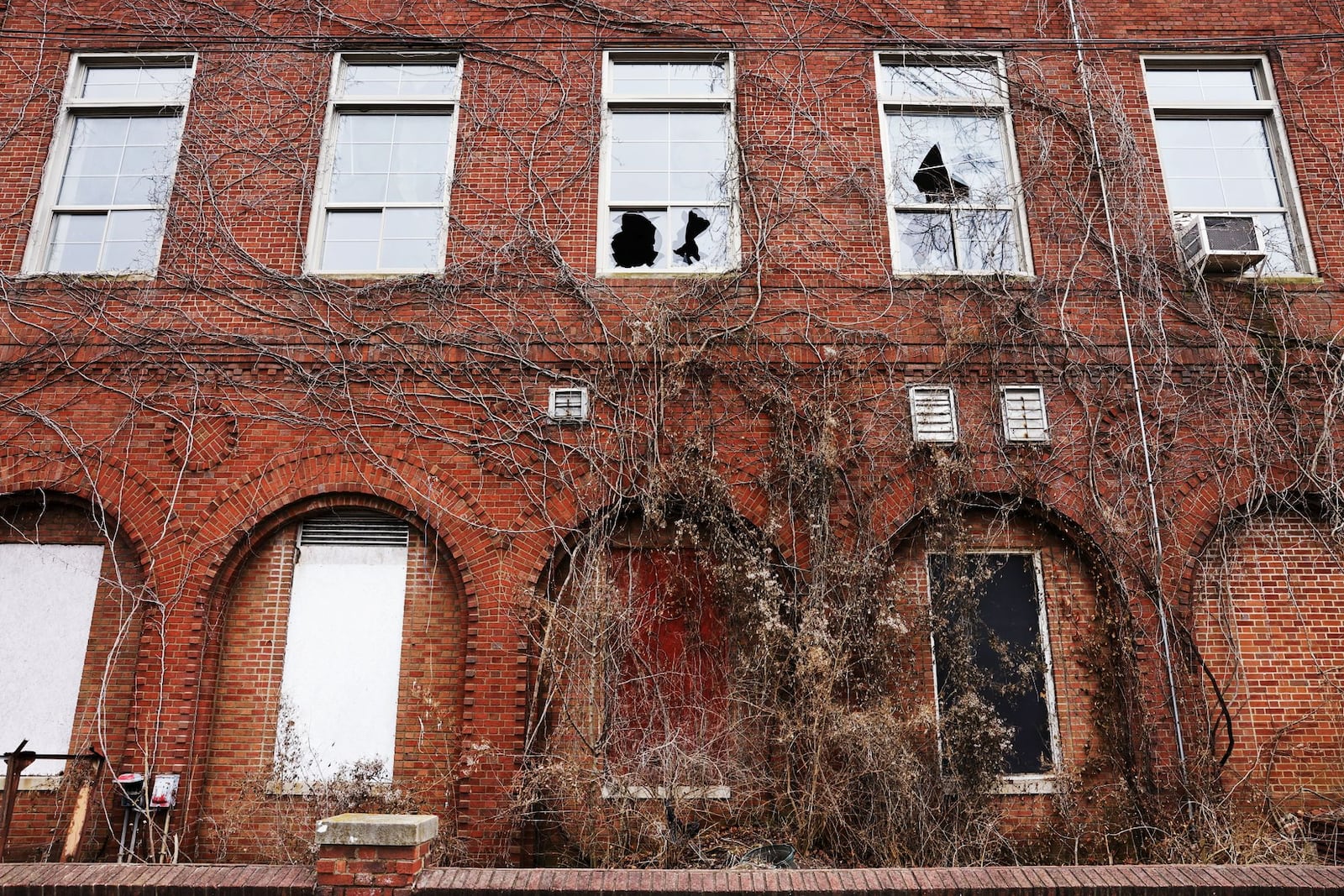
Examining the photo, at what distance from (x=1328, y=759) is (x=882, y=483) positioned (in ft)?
13.9

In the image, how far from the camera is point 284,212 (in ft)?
27.2

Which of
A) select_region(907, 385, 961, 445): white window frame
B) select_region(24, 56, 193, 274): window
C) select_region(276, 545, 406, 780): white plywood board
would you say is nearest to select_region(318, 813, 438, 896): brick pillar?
select_region(276, 545, 406, 780): white plywood board

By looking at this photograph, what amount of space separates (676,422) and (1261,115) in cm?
687

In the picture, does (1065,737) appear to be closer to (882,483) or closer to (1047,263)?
(882,483)

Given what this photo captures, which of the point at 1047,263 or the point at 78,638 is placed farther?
the point at 1047,263

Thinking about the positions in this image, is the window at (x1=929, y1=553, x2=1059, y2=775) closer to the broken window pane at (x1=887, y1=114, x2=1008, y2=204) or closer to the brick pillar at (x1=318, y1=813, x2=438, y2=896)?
the broken window pane at (x1=887, y1=114, x2=1008, y2=204)

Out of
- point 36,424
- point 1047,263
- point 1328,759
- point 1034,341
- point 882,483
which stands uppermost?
point 1047,263

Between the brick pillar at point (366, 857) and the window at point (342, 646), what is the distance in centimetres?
250

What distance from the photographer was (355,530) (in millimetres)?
7668

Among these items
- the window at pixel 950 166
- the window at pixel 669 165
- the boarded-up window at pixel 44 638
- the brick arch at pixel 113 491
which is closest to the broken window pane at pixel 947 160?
the window at pixel 950 166

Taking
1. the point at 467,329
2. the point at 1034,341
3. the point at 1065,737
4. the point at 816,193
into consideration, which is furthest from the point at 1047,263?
the point at 467,329

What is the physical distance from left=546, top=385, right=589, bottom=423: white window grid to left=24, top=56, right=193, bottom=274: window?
13.2 ft

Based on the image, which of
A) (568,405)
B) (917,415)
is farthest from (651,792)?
(917,415)

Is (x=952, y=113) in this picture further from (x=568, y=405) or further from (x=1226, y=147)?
(x=568, y=405)
